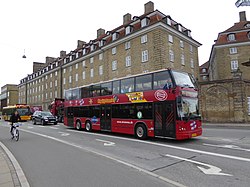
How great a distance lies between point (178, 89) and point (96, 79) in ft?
107

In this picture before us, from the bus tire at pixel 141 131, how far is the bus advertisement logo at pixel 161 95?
1949 millimetres

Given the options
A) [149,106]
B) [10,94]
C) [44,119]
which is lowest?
[44,119]

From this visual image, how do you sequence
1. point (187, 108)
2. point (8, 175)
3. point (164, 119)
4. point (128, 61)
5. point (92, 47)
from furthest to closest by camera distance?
point (92, 47)
point (128, 61)
point (164, 119)
point (187, 108)
point (8, 175)

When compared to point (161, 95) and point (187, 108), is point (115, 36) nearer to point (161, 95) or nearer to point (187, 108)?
point (161, 95)

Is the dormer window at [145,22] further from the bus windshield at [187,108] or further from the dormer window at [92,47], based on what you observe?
the bus windshield at [187,108]

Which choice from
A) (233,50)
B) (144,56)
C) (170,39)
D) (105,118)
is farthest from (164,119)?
(233,50)

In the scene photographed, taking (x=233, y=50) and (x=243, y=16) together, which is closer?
(x=233, y=50)

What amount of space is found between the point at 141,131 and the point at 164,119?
73.6 inches

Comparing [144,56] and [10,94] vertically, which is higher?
[144,56]

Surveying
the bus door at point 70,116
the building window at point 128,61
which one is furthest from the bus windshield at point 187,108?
the building window at point 128,61

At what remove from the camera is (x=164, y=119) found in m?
11.2

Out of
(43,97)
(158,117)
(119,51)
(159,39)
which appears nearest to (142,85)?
(158,117)

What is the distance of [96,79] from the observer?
139 ft

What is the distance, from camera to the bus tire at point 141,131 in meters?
12.2
